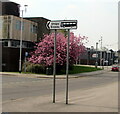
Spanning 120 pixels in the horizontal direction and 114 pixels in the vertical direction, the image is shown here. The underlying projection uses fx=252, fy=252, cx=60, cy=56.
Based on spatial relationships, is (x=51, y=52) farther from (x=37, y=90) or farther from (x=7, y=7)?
(x=37, y=90)

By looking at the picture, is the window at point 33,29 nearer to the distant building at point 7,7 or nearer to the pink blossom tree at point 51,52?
the distant building at point 7,7

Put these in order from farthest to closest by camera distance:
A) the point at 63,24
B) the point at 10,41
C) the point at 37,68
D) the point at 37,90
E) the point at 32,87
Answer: the point at 10,41
the point at 37,68
the point at 32,87
the point at 37,90
the point at 63,24

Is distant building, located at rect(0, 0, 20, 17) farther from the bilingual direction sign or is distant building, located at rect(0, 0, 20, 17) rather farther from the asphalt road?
the bilingual direction sign

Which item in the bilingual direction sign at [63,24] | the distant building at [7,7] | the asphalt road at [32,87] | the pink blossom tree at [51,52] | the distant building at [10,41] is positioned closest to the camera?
the bilingual direction sign at [63,24]

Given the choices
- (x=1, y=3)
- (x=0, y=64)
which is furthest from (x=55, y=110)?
(x=1, y=3)

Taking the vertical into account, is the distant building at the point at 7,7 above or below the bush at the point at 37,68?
above

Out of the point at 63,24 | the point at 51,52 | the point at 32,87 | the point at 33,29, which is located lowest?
the point at 32,87

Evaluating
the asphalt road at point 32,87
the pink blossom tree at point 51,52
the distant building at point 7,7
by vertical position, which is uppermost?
the distant building at point 7,7

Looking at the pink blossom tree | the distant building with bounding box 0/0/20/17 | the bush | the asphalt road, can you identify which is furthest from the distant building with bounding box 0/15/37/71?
the asphalt road

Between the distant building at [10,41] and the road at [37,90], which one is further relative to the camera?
the distant building at [10,41]

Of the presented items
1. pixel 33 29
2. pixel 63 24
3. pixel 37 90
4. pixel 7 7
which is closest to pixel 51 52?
pixel 33 29

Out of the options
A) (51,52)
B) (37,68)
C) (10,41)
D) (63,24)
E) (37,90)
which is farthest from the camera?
Answer: (10,41)

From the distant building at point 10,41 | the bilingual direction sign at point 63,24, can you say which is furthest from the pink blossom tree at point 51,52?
the bilingual direction sign at point 63,24

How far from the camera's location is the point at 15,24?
37688mm
